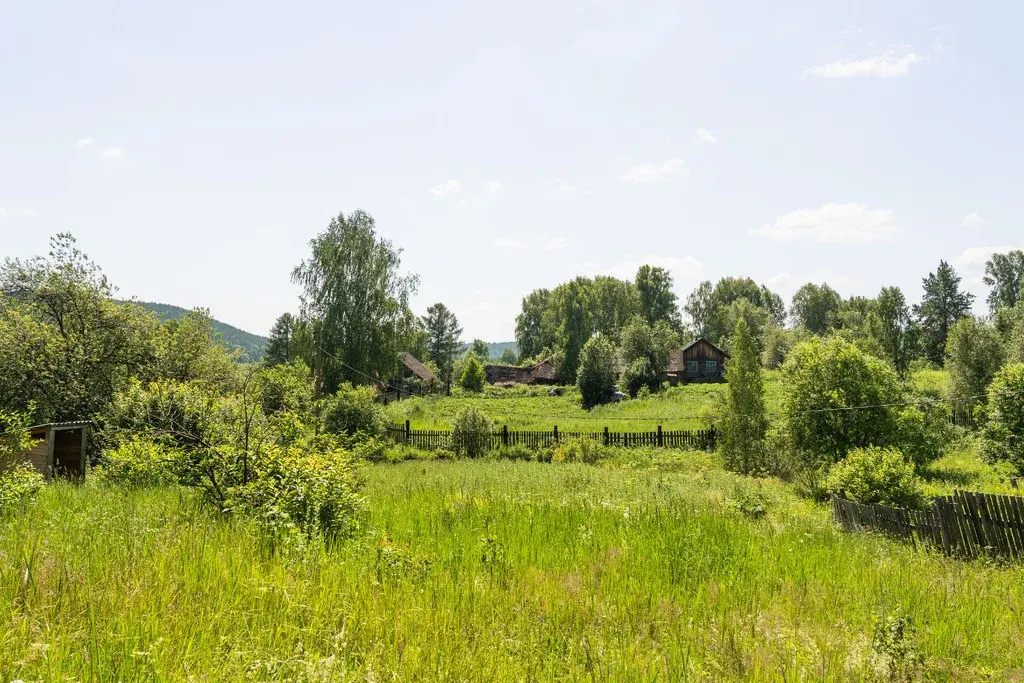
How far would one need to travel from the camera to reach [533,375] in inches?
2825

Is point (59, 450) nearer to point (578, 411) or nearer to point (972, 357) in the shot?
point (578, 411)

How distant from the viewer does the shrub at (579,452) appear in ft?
80.3

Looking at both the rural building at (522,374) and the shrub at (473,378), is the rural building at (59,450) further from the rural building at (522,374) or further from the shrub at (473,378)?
the rural building at (522,374)

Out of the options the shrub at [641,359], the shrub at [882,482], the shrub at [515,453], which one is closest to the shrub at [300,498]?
the shrub at [882,482]

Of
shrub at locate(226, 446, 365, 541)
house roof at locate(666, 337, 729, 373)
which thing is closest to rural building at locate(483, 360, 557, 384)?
house roof at locate(666, 337, 729, 373)

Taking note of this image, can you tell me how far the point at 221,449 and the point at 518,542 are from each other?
3.53 metres

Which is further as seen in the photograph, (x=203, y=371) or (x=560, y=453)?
(x=560, y=453)

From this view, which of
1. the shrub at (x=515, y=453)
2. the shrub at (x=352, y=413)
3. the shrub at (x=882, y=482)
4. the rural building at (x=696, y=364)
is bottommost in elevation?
the shrub at (x=515, y=453)

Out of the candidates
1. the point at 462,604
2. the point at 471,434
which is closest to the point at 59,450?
the point at 462,604

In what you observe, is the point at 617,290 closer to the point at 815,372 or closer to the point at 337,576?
the point at 815,372

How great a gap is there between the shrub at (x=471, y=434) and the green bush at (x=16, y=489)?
66.5ft

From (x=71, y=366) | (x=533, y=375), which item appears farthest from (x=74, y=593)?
(x=533, y=375)

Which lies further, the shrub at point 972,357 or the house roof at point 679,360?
the house roof at point 679,360

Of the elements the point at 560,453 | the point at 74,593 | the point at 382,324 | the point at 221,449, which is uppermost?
the point at 382,324
